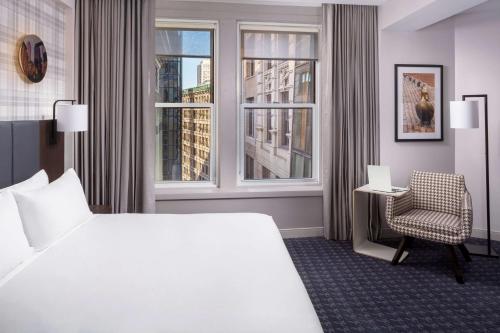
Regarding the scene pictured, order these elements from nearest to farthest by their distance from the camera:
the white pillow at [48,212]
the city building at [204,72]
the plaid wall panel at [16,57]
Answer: the white pillow at [48,212], the plaid wall panel at [16,57], the city building at [204,72]

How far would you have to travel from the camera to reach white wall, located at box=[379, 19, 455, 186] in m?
4.59

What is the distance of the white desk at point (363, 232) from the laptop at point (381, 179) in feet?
0.28

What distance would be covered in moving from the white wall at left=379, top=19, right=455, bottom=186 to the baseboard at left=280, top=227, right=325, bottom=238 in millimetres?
1069

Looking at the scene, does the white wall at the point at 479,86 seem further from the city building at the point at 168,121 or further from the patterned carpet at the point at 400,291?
the city building at the point at 168,121

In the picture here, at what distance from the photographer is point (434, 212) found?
13.2ft

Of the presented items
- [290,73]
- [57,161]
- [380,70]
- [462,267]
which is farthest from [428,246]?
[57,161]

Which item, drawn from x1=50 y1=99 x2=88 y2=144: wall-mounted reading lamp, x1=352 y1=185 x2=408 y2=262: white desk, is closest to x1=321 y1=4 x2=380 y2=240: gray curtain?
x1=352 y1=185 x2=408 y2=262: white desk

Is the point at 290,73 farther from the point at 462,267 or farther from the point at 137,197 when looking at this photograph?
the point at 462,267

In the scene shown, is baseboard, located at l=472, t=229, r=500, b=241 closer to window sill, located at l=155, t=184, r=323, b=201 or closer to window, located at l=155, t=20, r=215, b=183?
window sill, located at l=155, t=184, r=323, b=201

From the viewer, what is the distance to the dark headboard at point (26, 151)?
268 cm

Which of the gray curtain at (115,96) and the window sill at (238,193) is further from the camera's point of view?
the window sill at (238,193)

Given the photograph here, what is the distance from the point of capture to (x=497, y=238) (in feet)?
14.9

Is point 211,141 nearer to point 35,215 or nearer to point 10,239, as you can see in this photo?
point 35,215

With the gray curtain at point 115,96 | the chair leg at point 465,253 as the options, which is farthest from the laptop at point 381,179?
the gray curtain at point 115,96
